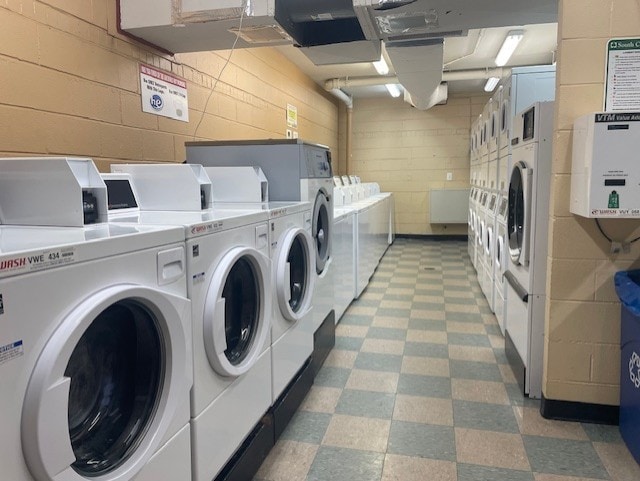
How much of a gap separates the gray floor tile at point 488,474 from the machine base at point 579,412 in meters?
0.53

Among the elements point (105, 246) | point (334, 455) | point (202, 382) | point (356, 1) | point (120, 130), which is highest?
point (356, 1)

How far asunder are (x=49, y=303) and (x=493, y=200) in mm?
3675

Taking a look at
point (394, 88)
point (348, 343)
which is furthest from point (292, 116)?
point (348, 343)

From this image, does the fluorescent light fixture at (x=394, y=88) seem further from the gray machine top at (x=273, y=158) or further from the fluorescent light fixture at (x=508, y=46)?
the gray machine top at (x=273, y=158)

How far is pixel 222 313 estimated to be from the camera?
151cm

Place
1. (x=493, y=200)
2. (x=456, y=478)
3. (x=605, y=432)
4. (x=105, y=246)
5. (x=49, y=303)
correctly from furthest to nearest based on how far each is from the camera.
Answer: (x=493, y=200), (x=605, y=432), (x=456, y=478), (x=105, y=246), (x=49, y=303)

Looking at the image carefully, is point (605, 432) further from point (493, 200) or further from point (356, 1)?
point (356, 1)

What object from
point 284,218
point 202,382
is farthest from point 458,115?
point 202,382

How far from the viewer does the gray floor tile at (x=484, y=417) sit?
223 centimetres

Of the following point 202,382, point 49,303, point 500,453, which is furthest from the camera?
point 500,453

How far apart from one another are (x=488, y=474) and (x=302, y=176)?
1.73 metres

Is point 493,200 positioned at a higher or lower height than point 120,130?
lower

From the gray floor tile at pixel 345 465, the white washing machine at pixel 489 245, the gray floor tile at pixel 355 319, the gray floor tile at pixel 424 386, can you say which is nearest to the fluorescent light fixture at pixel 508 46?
the white washing machine at pixel 489 245

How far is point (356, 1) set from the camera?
229 centimetres
